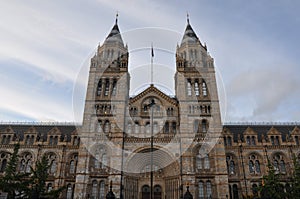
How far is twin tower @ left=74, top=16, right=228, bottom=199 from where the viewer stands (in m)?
35.6

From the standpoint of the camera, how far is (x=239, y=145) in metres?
41.8

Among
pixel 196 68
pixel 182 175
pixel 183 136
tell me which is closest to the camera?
pixel 182 175

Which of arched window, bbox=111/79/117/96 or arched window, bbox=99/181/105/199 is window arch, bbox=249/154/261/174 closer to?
arched window, bbox=99/181/105/199

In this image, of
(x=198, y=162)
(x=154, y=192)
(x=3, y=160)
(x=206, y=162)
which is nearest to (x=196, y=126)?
(x=198, y=162)

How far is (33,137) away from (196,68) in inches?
1202

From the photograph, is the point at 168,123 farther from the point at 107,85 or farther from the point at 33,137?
the point at 33,137

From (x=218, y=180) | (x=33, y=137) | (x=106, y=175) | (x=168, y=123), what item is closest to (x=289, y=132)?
(x=218, y=180)

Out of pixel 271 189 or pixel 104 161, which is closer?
pixel 271 189

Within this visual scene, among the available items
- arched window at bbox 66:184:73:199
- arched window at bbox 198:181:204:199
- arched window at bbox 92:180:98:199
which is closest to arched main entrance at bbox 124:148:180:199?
arched window at bbox 198:181:204:199

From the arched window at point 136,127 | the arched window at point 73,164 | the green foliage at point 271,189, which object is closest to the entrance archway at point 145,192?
the arched window at point 136,127

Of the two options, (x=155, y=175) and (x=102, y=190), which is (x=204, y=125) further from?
(x=102, y=190)

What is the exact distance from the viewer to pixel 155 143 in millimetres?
37625

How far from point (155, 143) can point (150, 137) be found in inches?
50.5

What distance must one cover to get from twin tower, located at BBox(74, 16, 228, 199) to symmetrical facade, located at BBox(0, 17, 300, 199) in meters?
0.14
